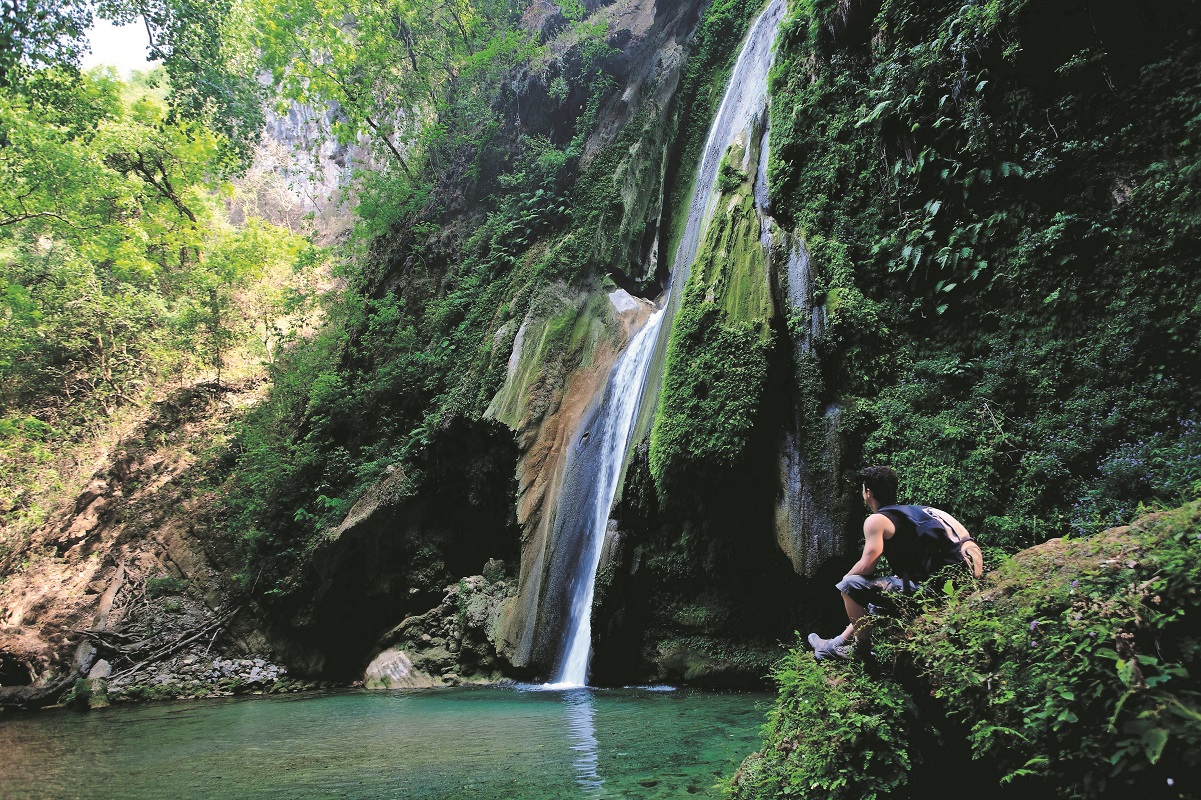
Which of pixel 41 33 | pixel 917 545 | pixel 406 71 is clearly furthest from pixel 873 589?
pixel 406 71

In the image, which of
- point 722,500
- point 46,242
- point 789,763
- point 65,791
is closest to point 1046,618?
point 789,763

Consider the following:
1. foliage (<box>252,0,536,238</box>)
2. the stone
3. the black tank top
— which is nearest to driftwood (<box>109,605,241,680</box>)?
the stone

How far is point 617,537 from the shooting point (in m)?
8.62

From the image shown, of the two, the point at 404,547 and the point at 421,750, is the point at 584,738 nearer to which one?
the point at 421,750

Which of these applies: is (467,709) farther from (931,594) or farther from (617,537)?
(931,594)

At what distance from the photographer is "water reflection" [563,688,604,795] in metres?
4.05

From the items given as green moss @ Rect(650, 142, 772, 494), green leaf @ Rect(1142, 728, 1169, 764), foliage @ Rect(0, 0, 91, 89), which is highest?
foliage @ Rect(0, 0, 91, 89)

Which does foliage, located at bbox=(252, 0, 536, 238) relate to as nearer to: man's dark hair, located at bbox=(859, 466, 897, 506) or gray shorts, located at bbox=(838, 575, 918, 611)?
man's dark hair, located at bbox=(859, 466, 897, 506)

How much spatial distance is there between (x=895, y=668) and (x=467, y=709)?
18.8 feet

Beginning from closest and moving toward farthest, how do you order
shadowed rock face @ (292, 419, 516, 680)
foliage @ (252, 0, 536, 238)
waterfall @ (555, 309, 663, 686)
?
waterfall @ (555, 309, 663, 686)
shadowed rock face @ (292, 419, 516, 680)
foliage @ (252, 0, 536, 238)

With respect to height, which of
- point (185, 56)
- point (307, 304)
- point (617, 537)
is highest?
point (185, 56)

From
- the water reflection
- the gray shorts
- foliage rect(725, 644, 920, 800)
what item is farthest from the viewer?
the water reflection

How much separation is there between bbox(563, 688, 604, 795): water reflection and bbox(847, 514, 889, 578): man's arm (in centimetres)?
207

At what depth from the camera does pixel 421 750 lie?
5250 mm
